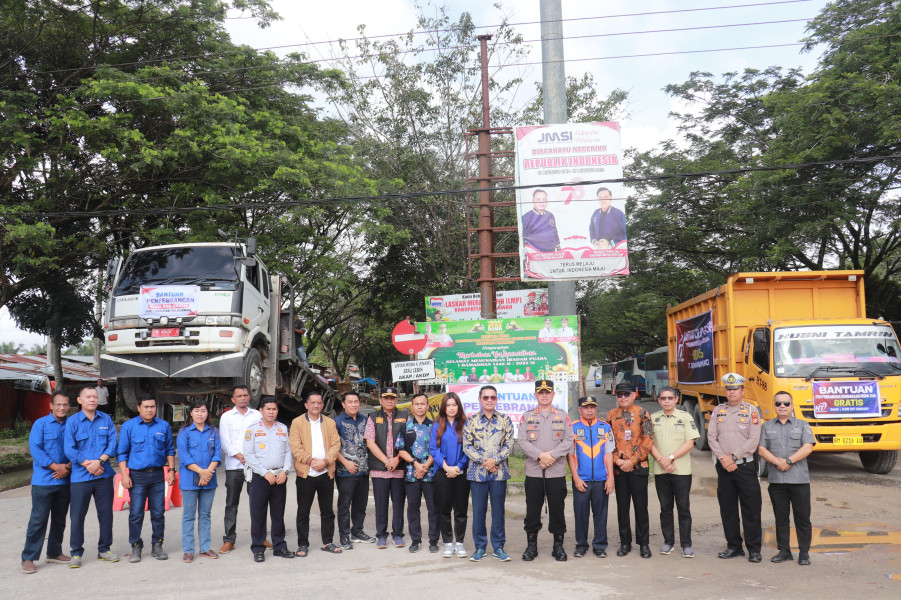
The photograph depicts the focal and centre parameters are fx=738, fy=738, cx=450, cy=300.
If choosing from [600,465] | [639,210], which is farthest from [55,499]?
[639,210]

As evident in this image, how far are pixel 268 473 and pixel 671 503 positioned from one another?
3.83 meters

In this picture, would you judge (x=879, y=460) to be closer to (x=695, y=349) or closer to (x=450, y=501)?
(x=695, y=349)

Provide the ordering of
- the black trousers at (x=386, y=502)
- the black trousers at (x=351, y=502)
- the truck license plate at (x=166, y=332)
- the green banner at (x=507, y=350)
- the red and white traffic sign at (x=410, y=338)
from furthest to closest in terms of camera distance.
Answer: the red and white traffic sign at (x=410, y=338) < the green banner at (x=507, y=350) < the truck license plate at (x=166, y=332) < the black trousers at (x=386, y=502) < the black trousers at (x=351, y=502)

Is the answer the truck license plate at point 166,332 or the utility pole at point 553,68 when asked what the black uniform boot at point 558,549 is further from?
the utility pole at point 553,68

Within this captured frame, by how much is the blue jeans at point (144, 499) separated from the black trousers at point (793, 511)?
223 inches

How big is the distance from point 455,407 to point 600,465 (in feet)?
4.86

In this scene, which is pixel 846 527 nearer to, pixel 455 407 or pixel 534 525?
pixel 534 525

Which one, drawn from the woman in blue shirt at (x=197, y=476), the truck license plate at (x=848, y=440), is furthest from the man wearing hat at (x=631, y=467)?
the truck license plate at (x=848, y=440)

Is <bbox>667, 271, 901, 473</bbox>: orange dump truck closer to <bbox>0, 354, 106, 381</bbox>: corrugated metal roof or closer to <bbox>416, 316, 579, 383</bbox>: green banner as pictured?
<bbox>416, 316, 579, 383</bbox>: green banner

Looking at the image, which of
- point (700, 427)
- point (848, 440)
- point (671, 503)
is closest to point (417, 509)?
point (671, 503)

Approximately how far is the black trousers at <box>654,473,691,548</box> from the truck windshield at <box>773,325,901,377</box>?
5.01 metres

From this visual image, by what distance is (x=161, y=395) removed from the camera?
485 inches

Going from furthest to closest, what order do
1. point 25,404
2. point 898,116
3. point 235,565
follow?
point 25,404, point 898,116, point 235,565

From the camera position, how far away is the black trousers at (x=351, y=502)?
7320 millimetres
